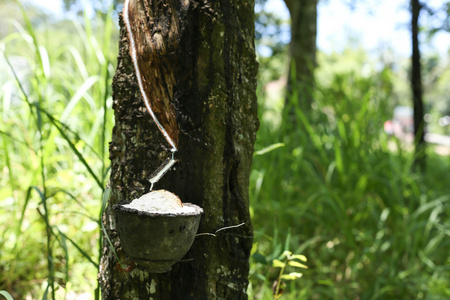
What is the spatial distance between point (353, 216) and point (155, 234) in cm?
190

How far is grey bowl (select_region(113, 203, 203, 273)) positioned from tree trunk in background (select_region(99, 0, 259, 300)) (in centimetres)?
16

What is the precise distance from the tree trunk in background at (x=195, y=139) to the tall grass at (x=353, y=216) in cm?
104

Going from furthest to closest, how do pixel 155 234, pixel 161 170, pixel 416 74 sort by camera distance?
pixel 416 74 < pixel 161 170 < pixel 155 234

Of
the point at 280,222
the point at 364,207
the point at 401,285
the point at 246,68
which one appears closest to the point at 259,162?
the point at 280,222

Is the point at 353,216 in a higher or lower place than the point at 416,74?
lower

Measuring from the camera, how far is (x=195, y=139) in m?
1.00

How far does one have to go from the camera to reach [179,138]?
3.26 ft

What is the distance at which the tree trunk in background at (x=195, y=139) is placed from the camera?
1.00 metres

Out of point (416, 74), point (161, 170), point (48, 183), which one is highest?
point (416, 74)

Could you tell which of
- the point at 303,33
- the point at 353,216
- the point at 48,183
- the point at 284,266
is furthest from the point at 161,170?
the point at 303,33

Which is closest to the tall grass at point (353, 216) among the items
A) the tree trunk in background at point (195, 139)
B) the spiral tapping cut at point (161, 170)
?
the tree trunk in background at point (195, 139)

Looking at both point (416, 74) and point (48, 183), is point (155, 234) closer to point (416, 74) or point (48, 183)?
point (48, 183)

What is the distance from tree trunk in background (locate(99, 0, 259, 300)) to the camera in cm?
100

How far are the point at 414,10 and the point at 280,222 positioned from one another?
9.59 ft
